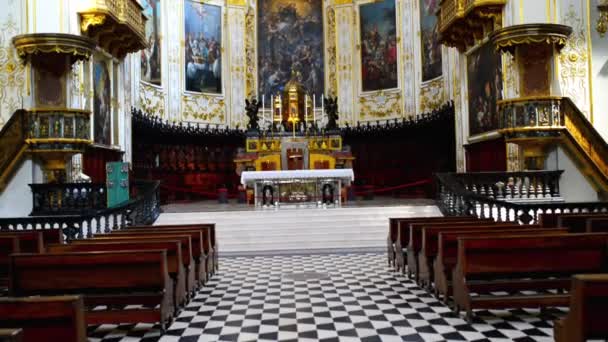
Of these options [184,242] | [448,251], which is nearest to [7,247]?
[184,242]

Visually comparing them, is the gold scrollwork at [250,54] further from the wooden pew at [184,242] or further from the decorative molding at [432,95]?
the wooden pew at [184,242]

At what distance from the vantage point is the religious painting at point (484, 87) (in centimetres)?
1414

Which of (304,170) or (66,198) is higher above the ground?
(304,170)

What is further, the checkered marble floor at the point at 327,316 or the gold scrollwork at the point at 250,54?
the gold scrollwork at the point at 250,54

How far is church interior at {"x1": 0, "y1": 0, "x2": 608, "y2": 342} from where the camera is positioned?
5254 mm

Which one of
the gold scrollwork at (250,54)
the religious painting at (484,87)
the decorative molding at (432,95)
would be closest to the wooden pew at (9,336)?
the religious painting at (484,87)

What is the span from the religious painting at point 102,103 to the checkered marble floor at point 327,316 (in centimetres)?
781

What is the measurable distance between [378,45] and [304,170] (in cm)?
1037

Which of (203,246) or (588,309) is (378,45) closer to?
(203,246)

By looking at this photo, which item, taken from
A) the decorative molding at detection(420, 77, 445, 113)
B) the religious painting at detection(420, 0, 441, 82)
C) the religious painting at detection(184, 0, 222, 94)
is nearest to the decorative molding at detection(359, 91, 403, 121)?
the decorative molding at detection(420, 77, 445, 113)

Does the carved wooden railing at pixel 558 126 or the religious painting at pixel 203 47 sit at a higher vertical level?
the religious painting at pixel 203 47

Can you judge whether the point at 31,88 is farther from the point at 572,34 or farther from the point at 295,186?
the point at 572,34

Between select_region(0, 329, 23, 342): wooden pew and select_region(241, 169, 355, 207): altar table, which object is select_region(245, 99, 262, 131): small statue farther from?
select_region(0, 329, 23, 342): wooden pew

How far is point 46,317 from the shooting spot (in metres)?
3.02
